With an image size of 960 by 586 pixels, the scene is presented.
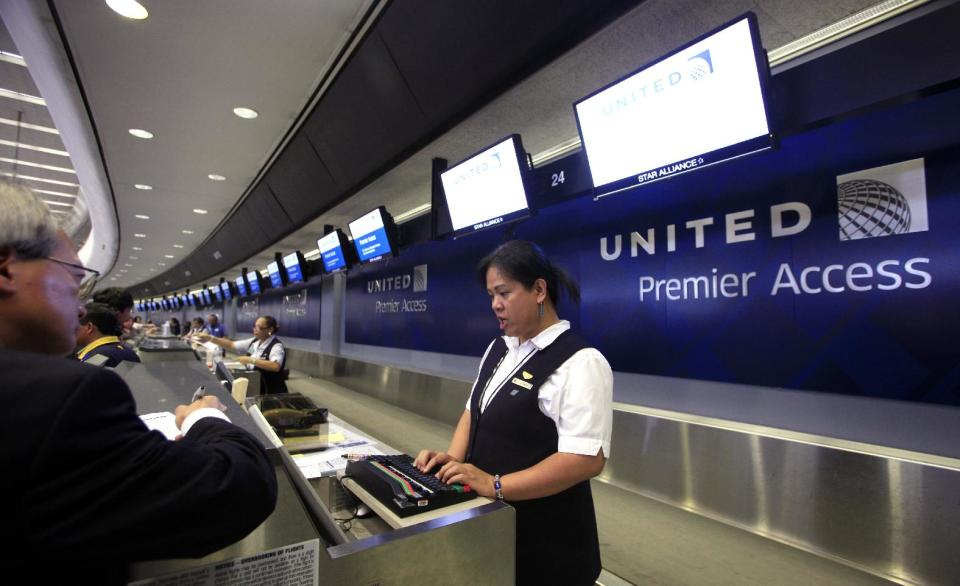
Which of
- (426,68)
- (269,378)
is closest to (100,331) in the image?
(269,378)

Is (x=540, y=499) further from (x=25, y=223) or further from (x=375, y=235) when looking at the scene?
(x=375, y=235)

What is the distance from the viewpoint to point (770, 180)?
9.54 feet

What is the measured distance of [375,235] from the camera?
5.50 m

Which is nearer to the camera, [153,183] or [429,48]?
A: [429,48]

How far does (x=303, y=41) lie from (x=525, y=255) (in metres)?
2.70

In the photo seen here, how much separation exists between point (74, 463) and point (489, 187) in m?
3.18

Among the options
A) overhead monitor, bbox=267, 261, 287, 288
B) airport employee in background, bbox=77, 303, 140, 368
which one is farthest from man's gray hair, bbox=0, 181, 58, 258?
overhead monitor, bbox=267, 261, 287, 288

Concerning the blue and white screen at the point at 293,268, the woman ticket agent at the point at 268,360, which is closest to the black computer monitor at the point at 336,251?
the woman ticket agent at the point at 268,360

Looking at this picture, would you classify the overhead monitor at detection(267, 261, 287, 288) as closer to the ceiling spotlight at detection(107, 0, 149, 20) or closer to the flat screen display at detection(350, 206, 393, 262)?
the flat screen display at detection(350, 206, 393, 262)

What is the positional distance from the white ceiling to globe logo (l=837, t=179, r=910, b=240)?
0.89m

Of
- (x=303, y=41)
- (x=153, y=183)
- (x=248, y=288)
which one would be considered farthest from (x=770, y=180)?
(x=248, y=288)

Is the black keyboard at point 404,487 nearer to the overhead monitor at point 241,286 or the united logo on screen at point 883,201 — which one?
the united logo on screen at point 883,201

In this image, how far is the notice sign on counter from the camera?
79 cm

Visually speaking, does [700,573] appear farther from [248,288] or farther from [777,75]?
[248,288]
